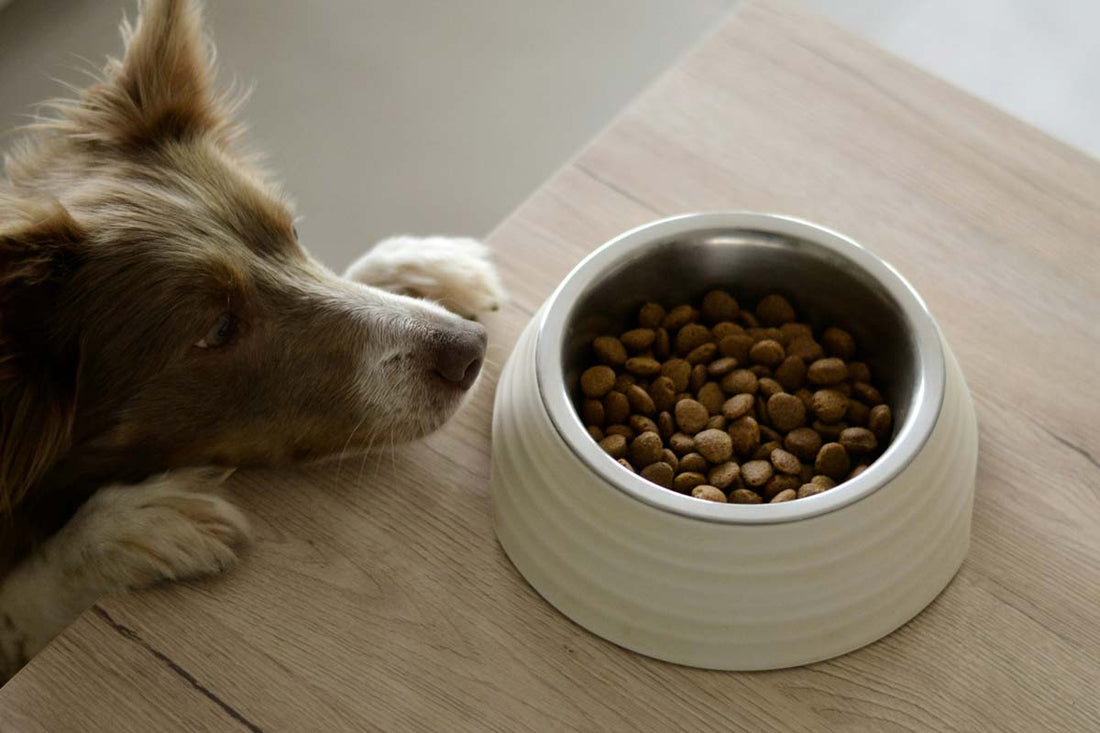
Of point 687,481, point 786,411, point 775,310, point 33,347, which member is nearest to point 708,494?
point 687,481

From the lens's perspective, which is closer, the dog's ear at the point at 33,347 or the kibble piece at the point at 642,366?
the dog's ear at the point at 33,347

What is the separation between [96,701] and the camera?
105 cm

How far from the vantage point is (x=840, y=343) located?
3.98ft

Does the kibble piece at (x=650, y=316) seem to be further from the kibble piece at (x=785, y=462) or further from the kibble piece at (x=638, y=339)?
the kibble piece at (x=785, y=462)

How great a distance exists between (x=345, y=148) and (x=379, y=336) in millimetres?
1264

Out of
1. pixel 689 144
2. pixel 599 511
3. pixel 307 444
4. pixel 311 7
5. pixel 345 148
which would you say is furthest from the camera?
pixel 311 7

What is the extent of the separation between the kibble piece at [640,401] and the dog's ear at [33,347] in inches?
20.5

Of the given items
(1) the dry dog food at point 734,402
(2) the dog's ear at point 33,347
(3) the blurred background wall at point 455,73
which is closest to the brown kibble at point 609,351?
(1) the dry dog food at point 734,402

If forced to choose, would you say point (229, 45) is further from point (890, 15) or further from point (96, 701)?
point (96, 701)

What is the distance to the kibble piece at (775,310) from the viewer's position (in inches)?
48.9

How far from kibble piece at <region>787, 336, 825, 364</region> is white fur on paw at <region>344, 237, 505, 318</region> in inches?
13.0

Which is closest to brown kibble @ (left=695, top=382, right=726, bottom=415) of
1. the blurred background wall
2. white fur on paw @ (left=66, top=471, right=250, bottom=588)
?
white fur on paw @ (left=66, top=471, right=250, bottom=588)

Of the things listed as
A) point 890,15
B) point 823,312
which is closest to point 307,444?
point 823,312

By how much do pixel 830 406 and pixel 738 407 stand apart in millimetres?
86
